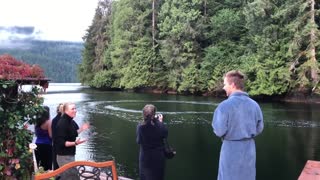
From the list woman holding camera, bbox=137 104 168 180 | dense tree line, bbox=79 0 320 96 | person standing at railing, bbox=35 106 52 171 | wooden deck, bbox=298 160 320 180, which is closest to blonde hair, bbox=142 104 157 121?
woman holding camera, bbox=137 104 168 180

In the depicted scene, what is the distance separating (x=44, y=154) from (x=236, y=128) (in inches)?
134

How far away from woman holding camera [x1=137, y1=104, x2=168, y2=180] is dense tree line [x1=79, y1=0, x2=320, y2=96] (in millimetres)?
27632

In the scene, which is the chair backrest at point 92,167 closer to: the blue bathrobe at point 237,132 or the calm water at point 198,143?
the blue bathrobe at point 237,132

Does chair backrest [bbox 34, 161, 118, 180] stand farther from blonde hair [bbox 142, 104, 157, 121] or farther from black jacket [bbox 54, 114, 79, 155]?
blonde hair [bbox 142, 104, 157, 121]

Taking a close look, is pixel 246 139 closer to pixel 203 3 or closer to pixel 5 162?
pixel 5 162

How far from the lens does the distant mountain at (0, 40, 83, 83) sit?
134 meters

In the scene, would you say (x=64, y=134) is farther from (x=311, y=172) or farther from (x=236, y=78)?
(x=311, y=172)

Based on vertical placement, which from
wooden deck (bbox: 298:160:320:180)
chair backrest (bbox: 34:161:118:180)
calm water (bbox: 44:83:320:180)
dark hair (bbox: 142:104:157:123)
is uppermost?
dark hair (bbox: 142:104:157:123)

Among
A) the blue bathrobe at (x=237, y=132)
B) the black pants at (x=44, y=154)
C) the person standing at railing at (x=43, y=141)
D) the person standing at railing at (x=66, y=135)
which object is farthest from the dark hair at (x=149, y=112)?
the black pants at (x=44, y=154)

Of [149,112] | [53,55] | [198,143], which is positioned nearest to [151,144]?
[149,112]

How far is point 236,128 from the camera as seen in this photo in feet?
13.5

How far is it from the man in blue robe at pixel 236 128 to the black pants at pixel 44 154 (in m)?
3.11

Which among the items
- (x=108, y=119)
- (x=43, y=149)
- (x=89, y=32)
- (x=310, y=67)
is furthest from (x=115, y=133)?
(x=89, y=32)

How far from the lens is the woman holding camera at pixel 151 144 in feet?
18.3
